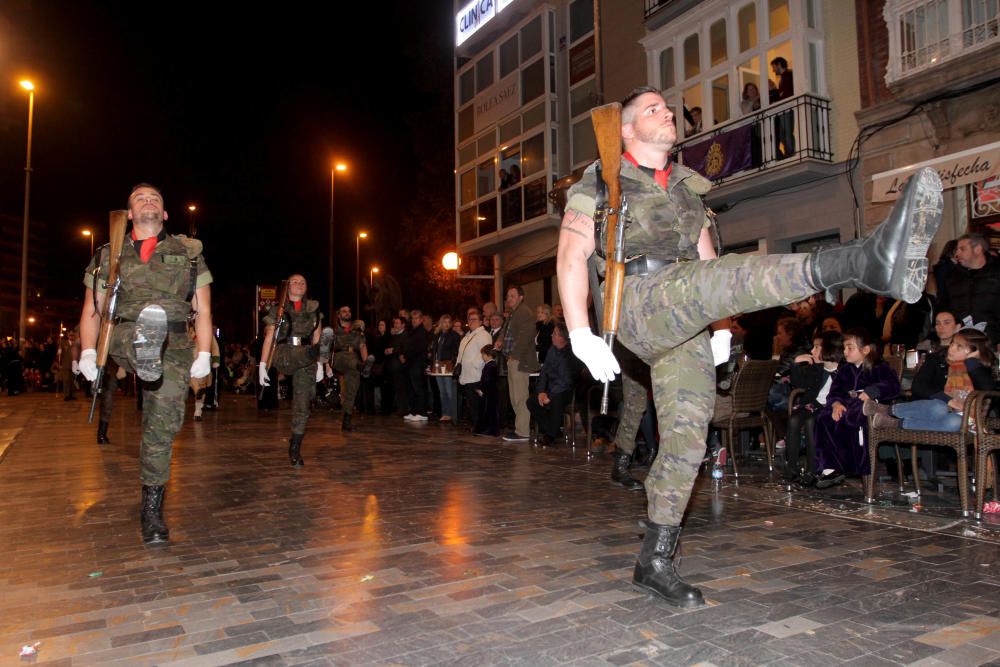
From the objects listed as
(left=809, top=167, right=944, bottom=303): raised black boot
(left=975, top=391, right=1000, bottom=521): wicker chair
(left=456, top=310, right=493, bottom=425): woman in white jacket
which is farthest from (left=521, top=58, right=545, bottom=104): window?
(left=809, top=167, right=944, bottom=303): raised black boot

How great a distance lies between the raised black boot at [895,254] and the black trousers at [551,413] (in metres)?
7.11

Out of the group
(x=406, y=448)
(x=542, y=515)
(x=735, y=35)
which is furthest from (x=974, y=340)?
(x=735, y=35)

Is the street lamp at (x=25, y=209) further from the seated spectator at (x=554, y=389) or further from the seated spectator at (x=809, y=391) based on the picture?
the seated spectator at (x=809, y=391)

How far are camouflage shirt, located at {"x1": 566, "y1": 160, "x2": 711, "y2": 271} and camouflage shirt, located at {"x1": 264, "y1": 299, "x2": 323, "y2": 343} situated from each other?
5.75m

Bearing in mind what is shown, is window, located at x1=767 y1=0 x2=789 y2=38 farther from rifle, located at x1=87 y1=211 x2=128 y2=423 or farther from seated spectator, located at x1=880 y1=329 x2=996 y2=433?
rifle, located at x1=87 y1=211 x2=128 y2=423

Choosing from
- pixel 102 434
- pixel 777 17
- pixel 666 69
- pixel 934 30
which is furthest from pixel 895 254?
pixel 666 69

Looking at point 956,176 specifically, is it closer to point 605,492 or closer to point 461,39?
point 605,492

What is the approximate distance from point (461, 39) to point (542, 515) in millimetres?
25333

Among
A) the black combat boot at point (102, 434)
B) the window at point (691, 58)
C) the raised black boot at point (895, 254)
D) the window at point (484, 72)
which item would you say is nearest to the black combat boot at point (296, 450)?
the black combat boot at point (102, 434)

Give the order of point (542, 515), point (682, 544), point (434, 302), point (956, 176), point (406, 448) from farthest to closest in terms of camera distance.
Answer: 1. point (434, 302)
2. point (956, 176)
3. point (406, 448)
4. point (542, 515)
5. point (682, 544)

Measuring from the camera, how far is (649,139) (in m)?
3.65

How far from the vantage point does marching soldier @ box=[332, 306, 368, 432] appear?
13078mm

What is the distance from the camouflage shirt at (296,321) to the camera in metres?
8.61

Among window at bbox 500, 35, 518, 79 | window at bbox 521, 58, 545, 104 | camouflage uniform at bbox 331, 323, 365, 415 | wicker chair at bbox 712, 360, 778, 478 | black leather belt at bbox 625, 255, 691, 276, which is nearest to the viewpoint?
black leather belt at bbox 625, 255, 691, 276
